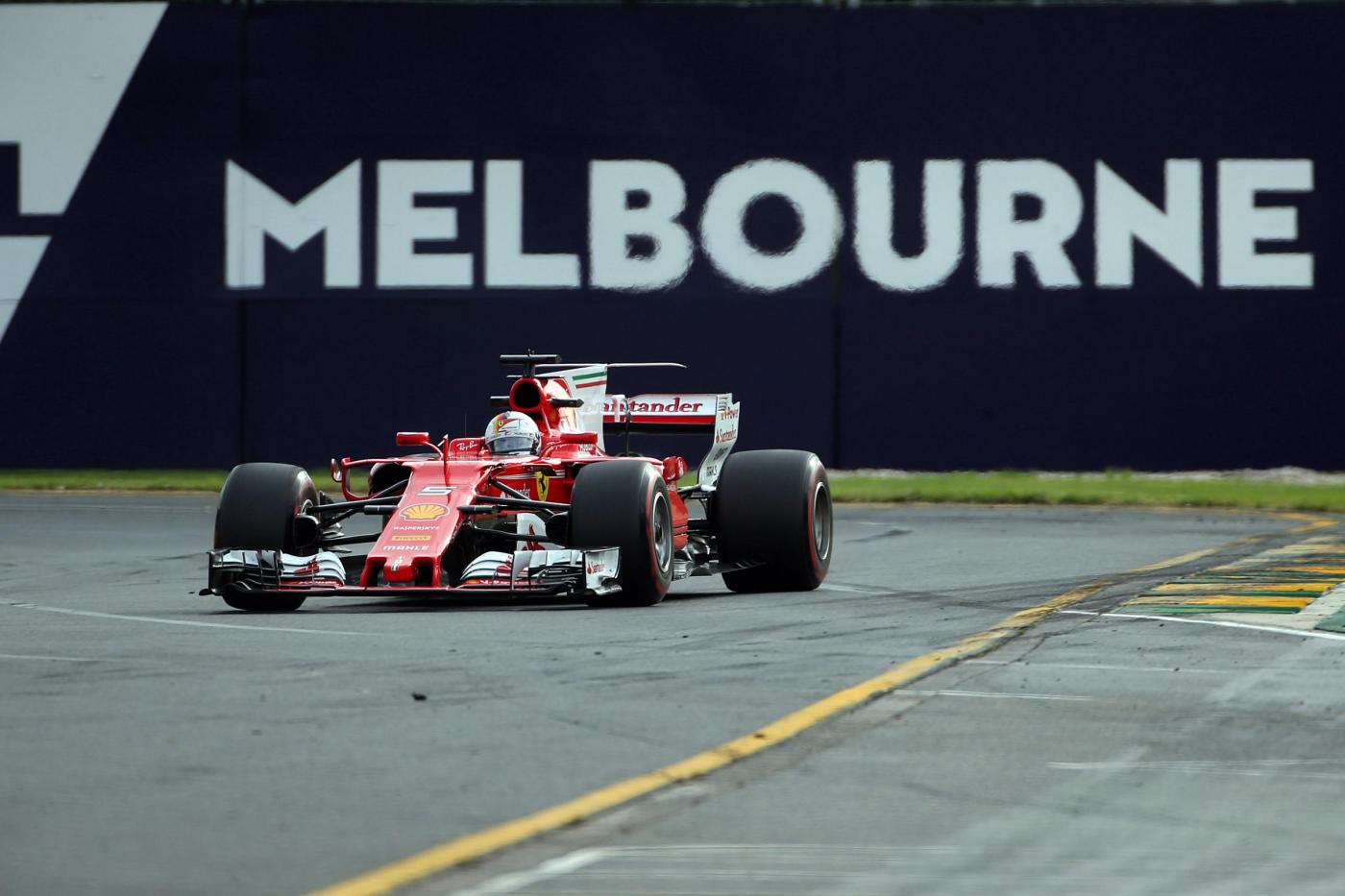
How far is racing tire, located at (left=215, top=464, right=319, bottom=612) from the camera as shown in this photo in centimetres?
1211

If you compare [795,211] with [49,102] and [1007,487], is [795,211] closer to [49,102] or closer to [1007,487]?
[1007,487]

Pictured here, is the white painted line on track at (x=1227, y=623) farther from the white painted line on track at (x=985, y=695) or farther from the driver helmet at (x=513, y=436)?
the driver helmet at (x=513, y=436)

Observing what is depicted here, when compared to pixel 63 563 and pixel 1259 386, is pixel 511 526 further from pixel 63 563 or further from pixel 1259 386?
pixel 1259 386

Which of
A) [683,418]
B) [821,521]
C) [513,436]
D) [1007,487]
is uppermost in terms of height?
[683,418]

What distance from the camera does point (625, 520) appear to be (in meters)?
11.5

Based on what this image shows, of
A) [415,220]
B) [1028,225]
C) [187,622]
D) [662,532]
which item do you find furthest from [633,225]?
[187,622]

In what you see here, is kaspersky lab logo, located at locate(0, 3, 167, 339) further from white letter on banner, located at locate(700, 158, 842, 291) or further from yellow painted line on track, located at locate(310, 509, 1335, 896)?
yellow painted line on track, located at locate(310, 509, 1335, 896)

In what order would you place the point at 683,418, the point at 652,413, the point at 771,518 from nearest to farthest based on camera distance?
the point at 771,518 → the point at 683,418 → the point at 652,413

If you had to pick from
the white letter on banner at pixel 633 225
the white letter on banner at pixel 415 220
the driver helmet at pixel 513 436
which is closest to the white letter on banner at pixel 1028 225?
the white letter on banner at pixel 633 225

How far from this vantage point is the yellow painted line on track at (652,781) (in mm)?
5078

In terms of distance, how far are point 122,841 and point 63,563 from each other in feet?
33.4

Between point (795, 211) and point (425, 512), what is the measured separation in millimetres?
14048

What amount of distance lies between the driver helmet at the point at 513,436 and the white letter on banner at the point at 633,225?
12272 millimetres

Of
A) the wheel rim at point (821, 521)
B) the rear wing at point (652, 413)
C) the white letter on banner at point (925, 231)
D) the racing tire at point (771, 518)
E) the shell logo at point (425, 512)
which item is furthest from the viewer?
the white letter on banner at point (925, 231)
